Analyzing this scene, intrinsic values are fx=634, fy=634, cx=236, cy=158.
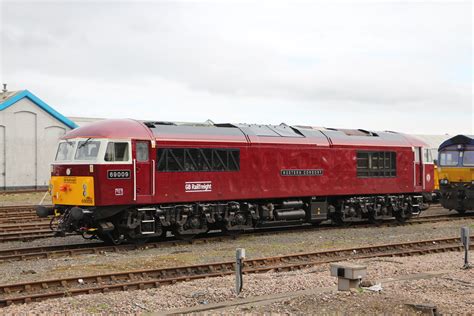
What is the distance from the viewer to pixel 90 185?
55.8 feet

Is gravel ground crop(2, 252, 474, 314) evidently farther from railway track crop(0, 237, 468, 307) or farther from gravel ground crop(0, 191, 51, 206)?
gravel ground crop(0, 191, 51, 206)

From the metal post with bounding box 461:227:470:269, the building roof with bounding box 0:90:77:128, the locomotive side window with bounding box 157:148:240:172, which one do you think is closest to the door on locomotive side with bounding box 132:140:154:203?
the locomotive side window with bounding box 157:148:240:172

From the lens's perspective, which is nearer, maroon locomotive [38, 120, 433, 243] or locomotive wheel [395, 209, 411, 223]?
maroon locomotive [38, 120, 433, 243]

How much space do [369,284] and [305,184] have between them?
34.5 feet

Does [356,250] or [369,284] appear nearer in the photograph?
[369,284]

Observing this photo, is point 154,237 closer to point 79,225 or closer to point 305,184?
point 79,225

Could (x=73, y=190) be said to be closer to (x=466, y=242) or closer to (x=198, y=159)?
(x=198, y=159)

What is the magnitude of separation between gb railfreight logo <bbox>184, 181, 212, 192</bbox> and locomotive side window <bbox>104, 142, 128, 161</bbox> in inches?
86.5

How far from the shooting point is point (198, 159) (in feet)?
62.6

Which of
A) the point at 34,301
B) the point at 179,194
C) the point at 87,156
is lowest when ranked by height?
the point at 34,301

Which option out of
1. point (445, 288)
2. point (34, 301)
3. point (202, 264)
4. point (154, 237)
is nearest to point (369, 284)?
point (445, 288)

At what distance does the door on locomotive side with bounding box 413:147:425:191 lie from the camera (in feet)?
84.8

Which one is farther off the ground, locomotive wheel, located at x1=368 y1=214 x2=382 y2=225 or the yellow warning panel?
the yellow warning panel

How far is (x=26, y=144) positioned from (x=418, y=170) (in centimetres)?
2862
